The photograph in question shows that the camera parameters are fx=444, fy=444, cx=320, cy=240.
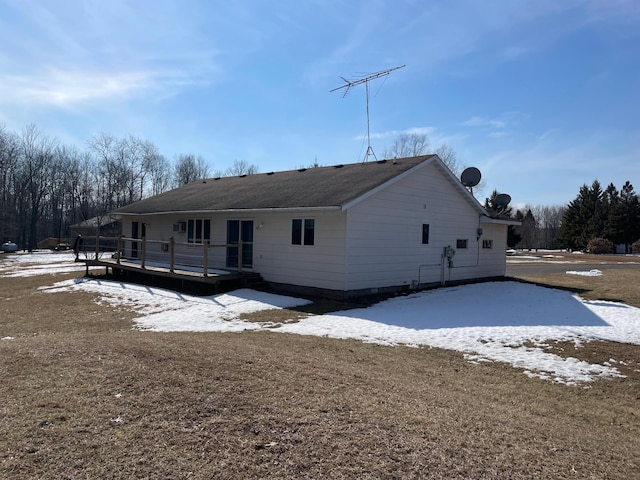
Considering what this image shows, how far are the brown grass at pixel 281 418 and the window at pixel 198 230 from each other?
11587mm

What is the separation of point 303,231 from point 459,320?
5668 mm

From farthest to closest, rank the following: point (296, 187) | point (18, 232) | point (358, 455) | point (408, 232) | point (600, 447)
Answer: point (18, 232), point (296, 187), point (408, 232), point (600, 447), point (358, 455)

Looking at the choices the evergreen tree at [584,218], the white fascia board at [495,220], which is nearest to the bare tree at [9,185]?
the white fascia board at [495,220]

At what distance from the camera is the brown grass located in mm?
3047

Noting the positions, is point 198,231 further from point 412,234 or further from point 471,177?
point 471,177

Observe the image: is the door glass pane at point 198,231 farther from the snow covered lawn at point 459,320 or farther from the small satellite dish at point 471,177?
the small satellite dish at point 471,177

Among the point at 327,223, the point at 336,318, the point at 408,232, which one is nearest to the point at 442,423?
the point at 336,318

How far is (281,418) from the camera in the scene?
3752 mm

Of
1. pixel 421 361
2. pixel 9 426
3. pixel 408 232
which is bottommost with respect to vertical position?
pixel 421 361

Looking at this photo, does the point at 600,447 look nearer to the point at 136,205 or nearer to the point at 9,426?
the point at 9,426

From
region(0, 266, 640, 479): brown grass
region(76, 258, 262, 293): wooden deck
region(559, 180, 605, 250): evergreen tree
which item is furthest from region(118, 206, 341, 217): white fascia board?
region(559, 180, 605, 250): evergreen tree

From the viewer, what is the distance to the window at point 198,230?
17.8 meters

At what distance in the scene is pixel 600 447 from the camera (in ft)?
12.6

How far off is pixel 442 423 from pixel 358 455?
112 cm
